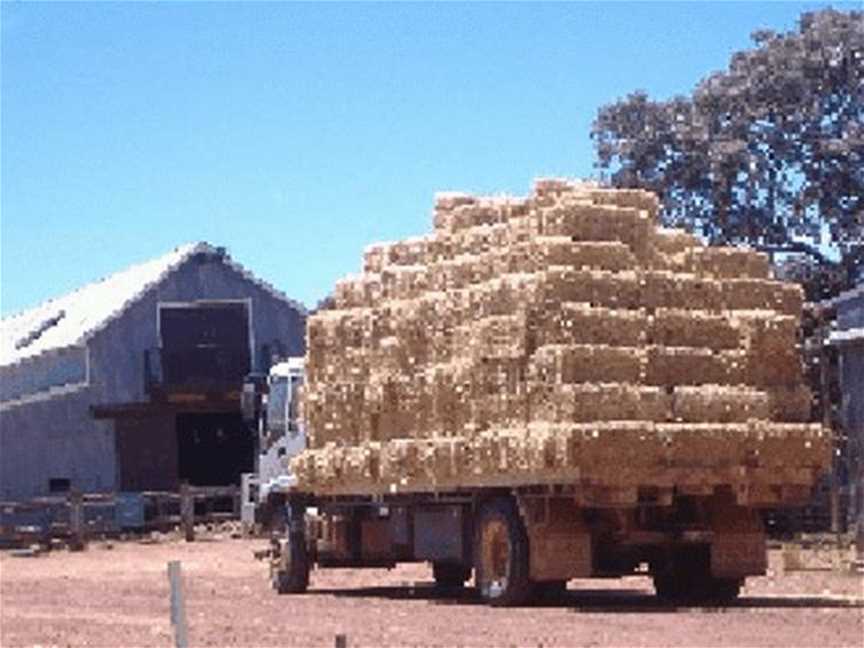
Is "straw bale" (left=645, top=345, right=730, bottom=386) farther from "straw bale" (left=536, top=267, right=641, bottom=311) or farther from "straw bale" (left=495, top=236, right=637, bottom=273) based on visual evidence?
"straw bale" (left=495, top=236, right=637, bottom=273)

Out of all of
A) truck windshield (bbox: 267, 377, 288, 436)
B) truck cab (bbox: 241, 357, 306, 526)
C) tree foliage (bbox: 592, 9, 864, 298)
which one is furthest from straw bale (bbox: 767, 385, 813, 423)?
tree foliage (bbox: 592, 9, 864, 298)

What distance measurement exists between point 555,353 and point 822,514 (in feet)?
41.0

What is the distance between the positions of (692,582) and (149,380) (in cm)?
3327

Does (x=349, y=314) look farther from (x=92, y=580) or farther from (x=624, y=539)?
(x=92, y=580)

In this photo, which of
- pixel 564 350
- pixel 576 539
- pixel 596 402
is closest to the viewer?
pixel 596 402

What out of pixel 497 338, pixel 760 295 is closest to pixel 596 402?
pixel 497 338

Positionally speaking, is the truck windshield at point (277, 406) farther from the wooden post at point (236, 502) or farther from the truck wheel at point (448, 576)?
the wooden post at point (236, 502)

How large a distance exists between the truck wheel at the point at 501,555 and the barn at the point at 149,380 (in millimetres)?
31114

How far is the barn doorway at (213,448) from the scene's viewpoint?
174 feet

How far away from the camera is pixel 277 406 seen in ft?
84.0

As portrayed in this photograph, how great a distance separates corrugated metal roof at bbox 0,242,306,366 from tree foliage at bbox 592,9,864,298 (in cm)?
1351

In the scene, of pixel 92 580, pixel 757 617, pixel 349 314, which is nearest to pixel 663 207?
pixel 92 580

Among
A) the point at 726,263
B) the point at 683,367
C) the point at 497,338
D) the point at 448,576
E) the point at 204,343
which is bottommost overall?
the point at 448,576

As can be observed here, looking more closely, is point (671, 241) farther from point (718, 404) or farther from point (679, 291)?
point (718, 404)
